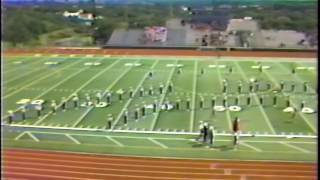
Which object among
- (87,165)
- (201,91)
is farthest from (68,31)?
(201,91)

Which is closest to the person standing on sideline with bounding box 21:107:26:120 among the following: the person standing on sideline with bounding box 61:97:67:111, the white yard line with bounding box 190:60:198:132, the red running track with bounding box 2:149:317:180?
the person standing on sideline with bounding box 61:97:67:111

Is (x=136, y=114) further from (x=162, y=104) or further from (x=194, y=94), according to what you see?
(x=194, y=94)

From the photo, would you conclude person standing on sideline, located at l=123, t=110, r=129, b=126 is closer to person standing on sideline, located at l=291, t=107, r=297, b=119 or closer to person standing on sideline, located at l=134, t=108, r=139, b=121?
person standing on sideline, located at l=134, t=108, r=139, b=121

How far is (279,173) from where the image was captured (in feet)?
10.1

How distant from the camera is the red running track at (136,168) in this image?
2.99 meters

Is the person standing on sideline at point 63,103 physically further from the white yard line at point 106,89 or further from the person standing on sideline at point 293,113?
the person standing on sideline at point 293,113

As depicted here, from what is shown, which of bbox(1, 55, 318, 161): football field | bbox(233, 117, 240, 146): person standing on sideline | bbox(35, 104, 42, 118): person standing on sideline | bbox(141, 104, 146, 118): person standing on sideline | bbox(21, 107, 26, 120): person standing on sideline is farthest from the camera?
bbox(141, 104, 146, 118): person standing on sideline

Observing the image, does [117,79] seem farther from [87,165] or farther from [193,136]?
[87,165]

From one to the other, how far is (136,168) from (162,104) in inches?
68.6

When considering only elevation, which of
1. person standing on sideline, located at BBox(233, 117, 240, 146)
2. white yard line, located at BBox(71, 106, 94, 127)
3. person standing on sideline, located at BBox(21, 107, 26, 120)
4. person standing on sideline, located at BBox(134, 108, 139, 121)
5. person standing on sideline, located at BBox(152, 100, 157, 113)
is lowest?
white yard line, located at BBox(71, 106, 94, 127)

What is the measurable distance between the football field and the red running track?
13 cm

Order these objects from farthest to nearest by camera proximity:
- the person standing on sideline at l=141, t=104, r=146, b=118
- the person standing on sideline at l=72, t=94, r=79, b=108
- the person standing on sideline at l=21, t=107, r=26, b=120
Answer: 1. the person standing on sideline at l=72, t=94, r=79, b=108
2. the person standing on sideline at l=141, t=104, r=146, b=118
3. the person standing on sideline at l=21, t=107, r=26, b=120

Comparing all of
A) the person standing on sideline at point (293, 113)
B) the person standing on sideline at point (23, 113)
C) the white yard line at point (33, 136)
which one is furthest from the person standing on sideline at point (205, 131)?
the person standing on sideline at point (23, 113)

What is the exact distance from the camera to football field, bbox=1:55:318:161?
3605mm
